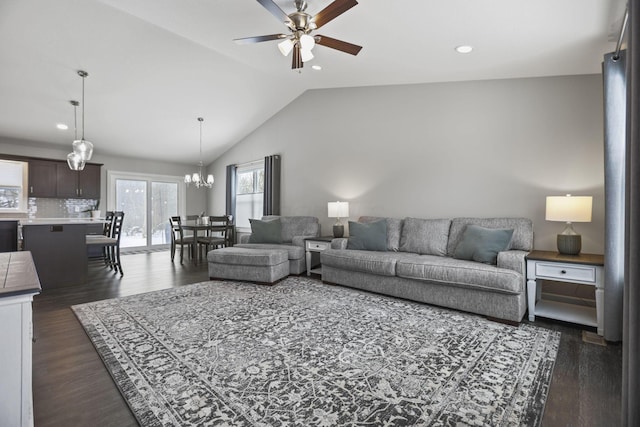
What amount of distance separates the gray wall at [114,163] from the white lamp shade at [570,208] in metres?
8.03

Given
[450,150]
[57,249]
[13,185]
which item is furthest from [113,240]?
[450,150]

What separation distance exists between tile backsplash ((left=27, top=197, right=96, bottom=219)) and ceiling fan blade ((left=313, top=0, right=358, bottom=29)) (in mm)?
6978

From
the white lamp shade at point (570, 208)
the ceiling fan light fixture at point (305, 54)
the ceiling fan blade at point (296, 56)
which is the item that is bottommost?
the white lamp shade at point (570, 208)

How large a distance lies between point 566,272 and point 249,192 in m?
6.08

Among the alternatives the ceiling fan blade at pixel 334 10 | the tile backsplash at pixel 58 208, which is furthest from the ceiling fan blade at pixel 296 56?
the tile backsplash at pixel 58 208

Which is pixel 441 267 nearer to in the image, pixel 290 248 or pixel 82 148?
pixel 290 248

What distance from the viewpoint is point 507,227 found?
3.39 meters

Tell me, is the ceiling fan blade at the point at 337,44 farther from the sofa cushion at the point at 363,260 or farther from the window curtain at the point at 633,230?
the sofa cushion at the point at 363,260

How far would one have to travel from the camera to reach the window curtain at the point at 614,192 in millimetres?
2395

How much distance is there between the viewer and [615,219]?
241cm

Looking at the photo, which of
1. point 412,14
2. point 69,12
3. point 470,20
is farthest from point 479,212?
point 69,12

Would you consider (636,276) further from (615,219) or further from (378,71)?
(378,71)

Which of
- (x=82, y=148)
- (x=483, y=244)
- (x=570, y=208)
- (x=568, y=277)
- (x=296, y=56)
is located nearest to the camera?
(x=568, y=277)

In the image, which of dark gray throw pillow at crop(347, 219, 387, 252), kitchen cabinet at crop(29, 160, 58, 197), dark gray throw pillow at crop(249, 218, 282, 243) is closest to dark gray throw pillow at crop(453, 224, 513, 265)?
dark gray throw pillow at crop(347, 219, 387, 252)
